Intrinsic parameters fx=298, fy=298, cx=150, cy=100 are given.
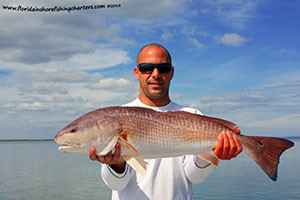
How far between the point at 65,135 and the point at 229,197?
21923mm

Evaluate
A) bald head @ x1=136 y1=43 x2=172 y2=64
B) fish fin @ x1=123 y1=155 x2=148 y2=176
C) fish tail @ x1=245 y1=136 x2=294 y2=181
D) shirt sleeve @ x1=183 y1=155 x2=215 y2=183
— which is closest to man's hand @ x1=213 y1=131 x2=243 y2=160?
fish tail @ x1=245 y1=136 x2=294 y2=181

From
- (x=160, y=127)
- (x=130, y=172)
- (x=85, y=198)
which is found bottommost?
(x=85, y=198)

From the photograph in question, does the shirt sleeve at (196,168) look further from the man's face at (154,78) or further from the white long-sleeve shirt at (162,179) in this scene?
the man's face at (154,78)

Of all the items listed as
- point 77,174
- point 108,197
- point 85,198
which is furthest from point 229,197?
point 77,174

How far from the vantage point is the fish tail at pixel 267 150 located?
4.50m

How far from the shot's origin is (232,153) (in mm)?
4453

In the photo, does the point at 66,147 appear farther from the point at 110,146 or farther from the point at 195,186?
the point at 195,186

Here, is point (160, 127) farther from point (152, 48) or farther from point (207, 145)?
point (152, 48)

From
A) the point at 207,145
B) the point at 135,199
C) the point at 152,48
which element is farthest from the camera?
the point at 152,48

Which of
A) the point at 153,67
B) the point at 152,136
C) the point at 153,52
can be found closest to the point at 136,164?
the point at 152,136

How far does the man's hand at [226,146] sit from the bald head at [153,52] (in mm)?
1836

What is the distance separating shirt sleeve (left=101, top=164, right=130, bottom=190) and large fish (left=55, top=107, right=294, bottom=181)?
608mm

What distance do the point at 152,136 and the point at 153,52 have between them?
1.83 meters

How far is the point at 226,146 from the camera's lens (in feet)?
14.3
